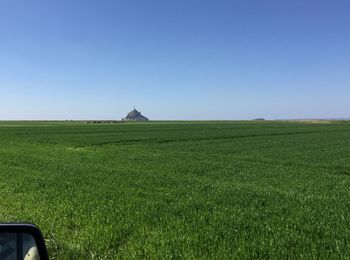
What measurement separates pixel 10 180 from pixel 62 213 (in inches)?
276

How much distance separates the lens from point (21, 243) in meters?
3.03

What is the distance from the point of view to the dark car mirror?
2957mm

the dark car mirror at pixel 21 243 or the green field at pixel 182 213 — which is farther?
the green field at pixel 182 213

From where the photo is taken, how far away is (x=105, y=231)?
28.8ft

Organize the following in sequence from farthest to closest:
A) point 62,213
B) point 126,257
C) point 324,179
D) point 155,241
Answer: point 324,179
point 62,213
point 155,241
point 126,257

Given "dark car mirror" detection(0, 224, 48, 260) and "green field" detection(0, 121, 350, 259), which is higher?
"dark car mirror" detection(0, 224, 48, 260)

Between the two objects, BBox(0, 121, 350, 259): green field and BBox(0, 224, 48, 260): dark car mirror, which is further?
BBox(0, 121, 350, 259): green field

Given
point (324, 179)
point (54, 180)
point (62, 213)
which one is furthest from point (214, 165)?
point (62, 213)

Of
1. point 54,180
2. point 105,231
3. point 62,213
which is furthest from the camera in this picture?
point 54,180

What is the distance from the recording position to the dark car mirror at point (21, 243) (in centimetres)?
296

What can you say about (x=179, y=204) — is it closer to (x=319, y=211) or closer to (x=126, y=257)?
(x=319, y=211)

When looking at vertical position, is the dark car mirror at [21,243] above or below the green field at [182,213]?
above

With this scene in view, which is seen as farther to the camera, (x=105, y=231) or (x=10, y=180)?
(x=10, y=180)

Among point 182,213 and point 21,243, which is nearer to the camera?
point 21,243
